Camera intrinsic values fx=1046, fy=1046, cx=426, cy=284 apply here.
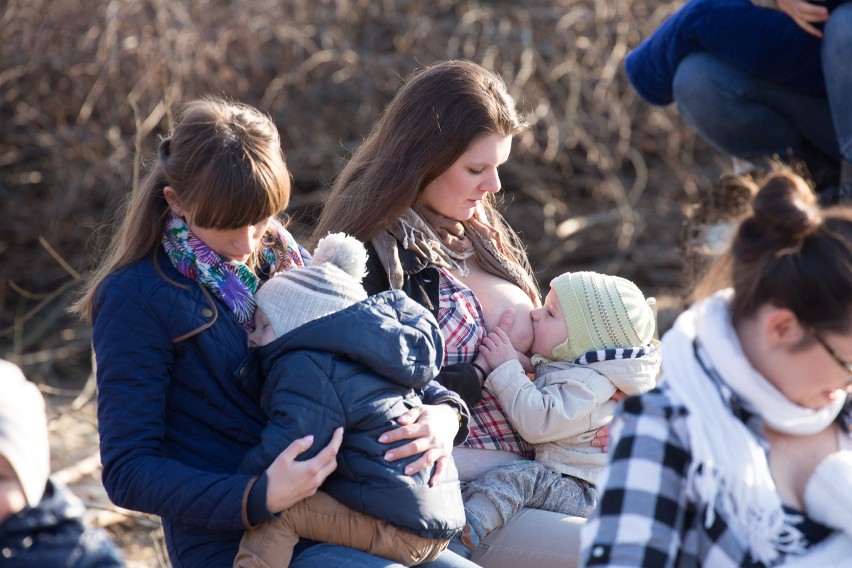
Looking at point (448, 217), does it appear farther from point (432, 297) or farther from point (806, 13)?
point (806, 13)

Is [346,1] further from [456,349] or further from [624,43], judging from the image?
[456,349]

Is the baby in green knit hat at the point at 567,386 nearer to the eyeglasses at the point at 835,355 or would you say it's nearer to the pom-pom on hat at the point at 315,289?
the pom-pom on hat at the point at 315,289

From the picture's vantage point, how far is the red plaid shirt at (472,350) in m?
2.87

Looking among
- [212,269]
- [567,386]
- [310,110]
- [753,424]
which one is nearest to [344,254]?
[212,269]

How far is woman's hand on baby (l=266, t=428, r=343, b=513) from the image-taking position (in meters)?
2.20

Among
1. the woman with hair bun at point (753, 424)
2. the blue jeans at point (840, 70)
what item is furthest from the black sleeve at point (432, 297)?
the blue jeans at point (840, 70)

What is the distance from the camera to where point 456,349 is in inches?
115

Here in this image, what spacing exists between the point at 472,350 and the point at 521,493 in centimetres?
43

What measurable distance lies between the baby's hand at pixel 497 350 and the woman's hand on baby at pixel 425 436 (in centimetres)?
39

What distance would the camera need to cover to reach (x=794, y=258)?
1.78 m

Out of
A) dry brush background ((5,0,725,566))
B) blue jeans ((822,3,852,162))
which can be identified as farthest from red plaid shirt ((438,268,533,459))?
Answer: dry brush background ((5,0,725,566))

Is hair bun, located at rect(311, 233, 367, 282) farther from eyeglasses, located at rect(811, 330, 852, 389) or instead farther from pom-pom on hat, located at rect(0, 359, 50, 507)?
eyeglasses, located at rect(811, 330, 852, 389)

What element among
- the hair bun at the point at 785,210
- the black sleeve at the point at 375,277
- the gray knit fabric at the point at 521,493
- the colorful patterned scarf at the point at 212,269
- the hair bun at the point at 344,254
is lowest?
the gray knit fabric at the point at 521,493

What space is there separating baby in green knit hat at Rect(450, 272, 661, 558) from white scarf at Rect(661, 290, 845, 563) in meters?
0.96
